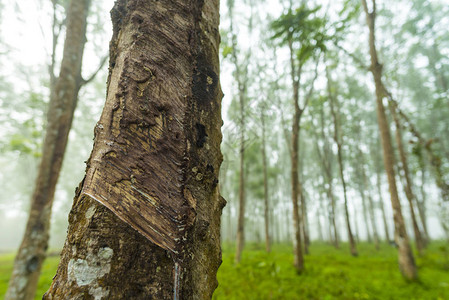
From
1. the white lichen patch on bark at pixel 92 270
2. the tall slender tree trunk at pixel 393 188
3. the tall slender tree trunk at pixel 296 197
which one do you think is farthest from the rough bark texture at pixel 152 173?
the tall slender tree trunk at pixel 393 188

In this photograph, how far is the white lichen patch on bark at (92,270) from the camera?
1.99 feet

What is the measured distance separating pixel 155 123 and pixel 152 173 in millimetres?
171

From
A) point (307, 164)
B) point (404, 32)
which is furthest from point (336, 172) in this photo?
point (404, 32)

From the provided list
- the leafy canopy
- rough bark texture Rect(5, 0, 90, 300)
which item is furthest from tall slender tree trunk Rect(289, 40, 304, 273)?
rough bark texture Rect(5, 0, 90, 300)

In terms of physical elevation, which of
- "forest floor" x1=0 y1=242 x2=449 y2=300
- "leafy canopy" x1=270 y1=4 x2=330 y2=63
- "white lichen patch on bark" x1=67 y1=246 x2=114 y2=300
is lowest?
"forest floor" x1=0 y1=242 x2=449 y2=300

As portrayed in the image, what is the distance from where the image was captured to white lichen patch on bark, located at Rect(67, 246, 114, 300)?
1.99ft

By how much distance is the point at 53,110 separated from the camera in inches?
134

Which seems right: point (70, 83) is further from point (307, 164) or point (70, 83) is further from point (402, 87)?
point (307, 164)

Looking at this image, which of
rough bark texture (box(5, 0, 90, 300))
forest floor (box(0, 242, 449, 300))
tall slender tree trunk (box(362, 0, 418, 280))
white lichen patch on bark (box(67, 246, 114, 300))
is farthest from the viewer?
tall slender tree trunk (box(362, 0, 418, 280))

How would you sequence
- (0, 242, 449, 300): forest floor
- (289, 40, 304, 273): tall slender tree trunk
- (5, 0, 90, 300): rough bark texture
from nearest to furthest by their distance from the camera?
(5, 0, 90, 300): rough bark texture → (0, 242, 449, 300): forest floor → (289, 40, 304, 273): tall slender tree trunk

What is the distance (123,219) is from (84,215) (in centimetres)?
13

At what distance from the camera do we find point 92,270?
62 cm

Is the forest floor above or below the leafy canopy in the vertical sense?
below

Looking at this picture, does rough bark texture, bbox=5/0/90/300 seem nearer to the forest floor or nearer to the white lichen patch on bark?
the white lichen patch on bark
